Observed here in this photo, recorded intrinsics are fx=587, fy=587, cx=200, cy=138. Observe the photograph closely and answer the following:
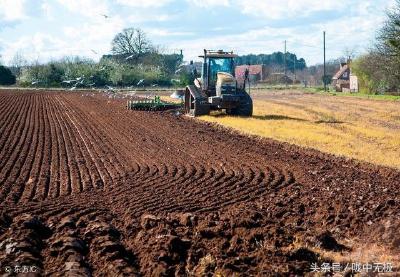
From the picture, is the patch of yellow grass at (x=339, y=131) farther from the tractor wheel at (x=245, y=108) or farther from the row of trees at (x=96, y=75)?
the row of trees at (x=96, y=75)

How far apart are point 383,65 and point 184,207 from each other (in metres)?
36.2

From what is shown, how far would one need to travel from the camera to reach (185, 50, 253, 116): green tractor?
25.1 metres

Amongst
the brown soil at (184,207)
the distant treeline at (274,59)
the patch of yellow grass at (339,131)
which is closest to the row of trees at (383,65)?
the patch of yellow grass at (339,131)

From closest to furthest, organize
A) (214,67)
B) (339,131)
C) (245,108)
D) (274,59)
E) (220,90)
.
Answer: (339,131) → (220,90) → (245,108) → (214,67) → (274,59)

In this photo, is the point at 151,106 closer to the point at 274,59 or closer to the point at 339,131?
the point at 339,131

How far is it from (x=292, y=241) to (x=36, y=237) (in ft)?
11.2

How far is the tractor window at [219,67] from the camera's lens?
25.9m

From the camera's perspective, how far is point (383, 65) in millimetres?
42531

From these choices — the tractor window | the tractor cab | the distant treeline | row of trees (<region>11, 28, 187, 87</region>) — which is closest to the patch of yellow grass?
the tractor cab

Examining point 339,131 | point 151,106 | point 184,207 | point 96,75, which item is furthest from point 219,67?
point 96,75

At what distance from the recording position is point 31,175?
40.1ft

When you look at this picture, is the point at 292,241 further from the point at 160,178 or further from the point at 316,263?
the point at 160,178

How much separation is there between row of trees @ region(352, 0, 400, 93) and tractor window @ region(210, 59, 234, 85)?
24.2 ft

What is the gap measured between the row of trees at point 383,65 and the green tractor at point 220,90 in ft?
23.8
